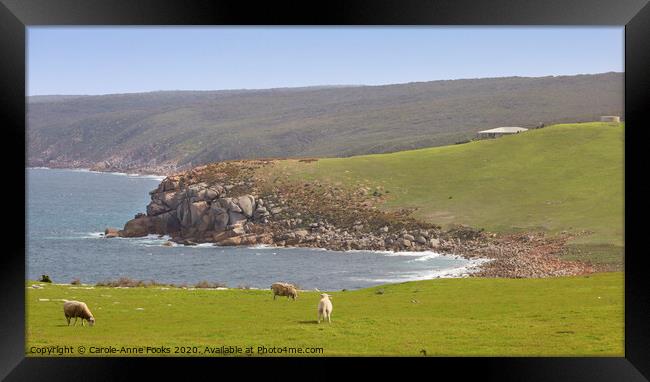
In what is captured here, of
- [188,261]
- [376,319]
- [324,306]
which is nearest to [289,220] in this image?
[188,261]

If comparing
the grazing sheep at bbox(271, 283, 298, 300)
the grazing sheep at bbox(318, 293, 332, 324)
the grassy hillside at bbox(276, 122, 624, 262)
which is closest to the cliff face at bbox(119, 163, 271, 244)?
the grassy hillside at bbox(276, 122, 624, 262)

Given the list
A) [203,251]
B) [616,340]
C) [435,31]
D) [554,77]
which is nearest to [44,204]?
[203,251]

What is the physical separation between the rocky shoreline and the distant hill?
1343 inches

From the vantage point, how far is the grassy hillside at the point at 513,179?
5691 cm

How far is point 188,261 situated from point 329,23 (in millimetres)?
46816

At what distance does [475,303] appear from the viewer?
2241 centimetres

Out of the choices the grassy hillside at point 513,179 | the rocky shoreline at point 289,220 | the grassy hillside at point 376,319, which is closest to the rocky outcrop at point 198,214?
the rocky shoreline at point 289,220

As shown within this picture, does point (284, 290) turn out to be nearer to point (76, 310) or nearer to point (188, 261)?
point (76, 310)

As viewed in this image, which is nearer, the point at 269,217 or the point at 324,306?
the point at 324,306

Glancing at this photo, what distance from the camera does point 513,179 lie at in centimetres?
6488

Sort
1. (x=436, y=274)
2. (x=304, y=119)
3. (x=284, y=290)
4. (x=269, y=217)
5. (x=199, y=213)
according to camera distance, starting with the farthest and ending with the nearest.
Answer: (x=304, y=119) → (x=269, y=217) → (x=199, y=213) → (x=436, y=274) → (x=284, y=290)

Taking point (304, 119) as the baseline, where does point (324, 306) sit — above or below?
below

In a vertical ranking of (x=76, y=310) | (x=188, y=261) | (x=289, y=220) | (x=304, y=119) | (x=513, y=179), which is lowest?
(x=188, y=261)

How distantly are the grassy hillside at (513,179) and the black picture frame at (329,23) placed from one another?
132ft
